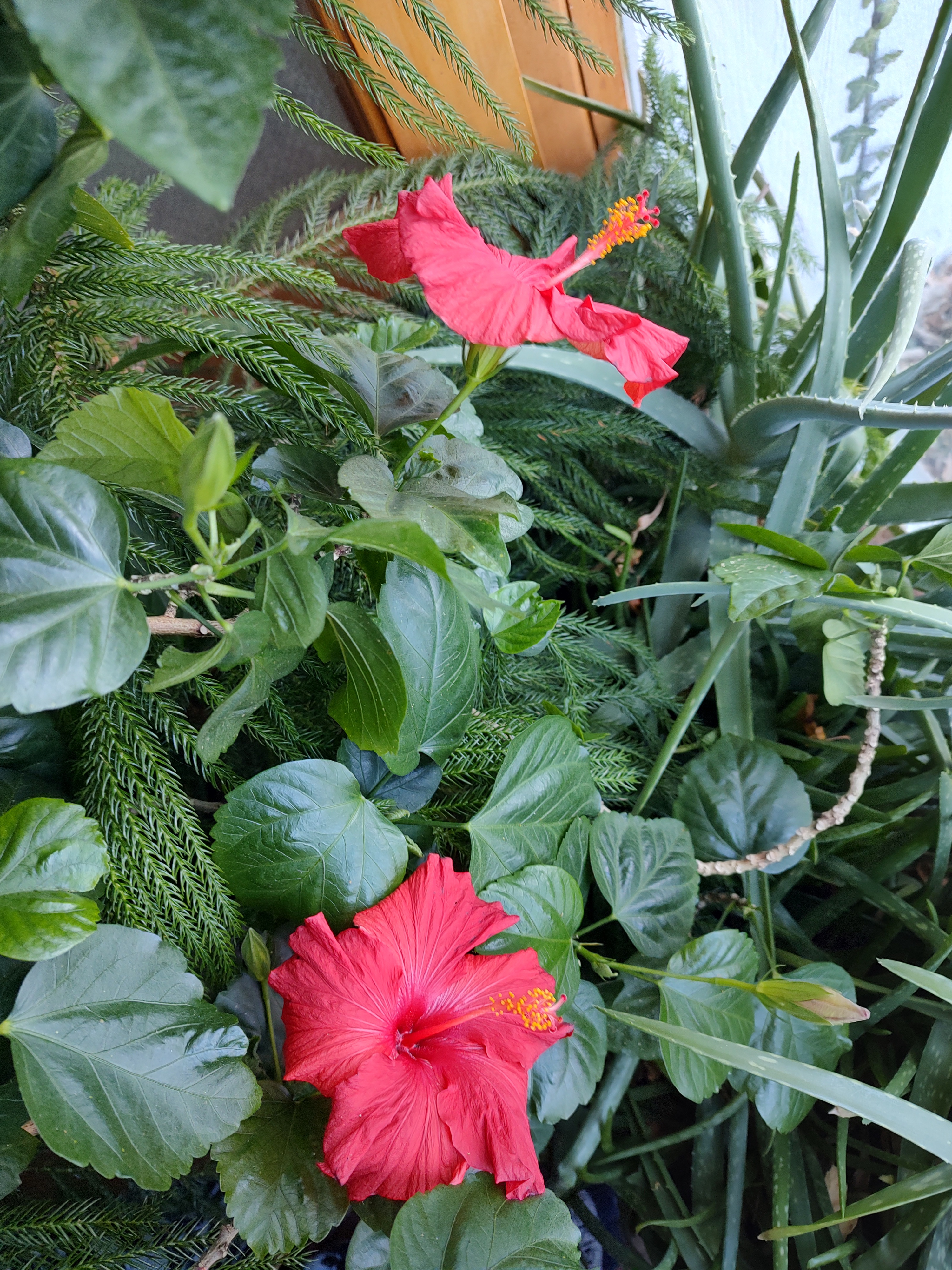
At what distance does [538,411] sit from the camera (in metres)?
0.77

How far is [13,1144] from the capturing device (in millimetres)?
396

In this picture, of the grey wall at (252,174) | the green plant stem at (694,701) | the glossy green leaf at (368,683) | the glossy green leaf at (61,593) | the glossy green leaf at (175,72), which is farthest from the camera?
the grey wall at (252,174)

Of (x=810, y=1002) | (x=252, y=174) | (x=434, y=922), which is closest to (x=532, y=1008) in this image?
(x=434, y=922)

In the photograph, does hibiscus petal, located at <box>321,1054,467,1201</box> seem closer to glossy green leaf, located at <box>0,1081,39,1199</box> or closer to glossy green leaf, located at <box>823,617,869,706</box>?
glossy green leaf, located at <box>0,1081,39,1199</box>

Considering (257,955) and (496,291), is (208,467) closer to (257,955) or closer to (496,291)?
(496,291)

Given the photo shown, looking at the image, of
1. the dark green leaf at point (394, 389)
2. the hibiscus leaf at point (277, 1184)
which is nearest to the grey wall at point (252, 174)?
the dark green leaf at point (394, 389)

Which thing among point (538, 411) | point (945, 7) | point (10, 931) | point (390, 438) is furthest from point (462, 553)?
point (945, 7)

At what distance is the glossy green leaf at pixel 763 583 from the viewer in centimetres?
52

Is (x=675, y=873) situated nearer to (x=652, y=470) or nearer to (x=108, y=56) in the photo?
(x=652, y=470)

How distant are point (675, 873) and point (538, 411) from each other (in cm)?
45

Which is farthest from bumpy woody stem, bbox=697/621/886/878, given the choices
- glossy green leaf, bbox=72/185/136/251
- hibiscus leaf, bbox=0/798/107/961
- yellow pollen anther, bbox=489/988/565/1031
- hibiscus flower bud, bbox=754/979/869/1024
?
glossy green leaf, bbox=72/185/136/251

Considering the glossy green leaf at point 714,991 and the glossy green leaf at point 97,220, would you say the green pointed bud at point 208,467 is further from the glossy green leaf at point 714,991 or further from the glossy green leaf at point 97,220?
the glossy green leaf at point 714,991

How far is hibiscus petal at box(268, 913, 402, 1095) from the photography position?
400 mm

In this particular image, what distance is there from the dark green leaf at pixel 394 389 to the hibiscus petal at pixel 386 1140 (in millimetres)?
361
